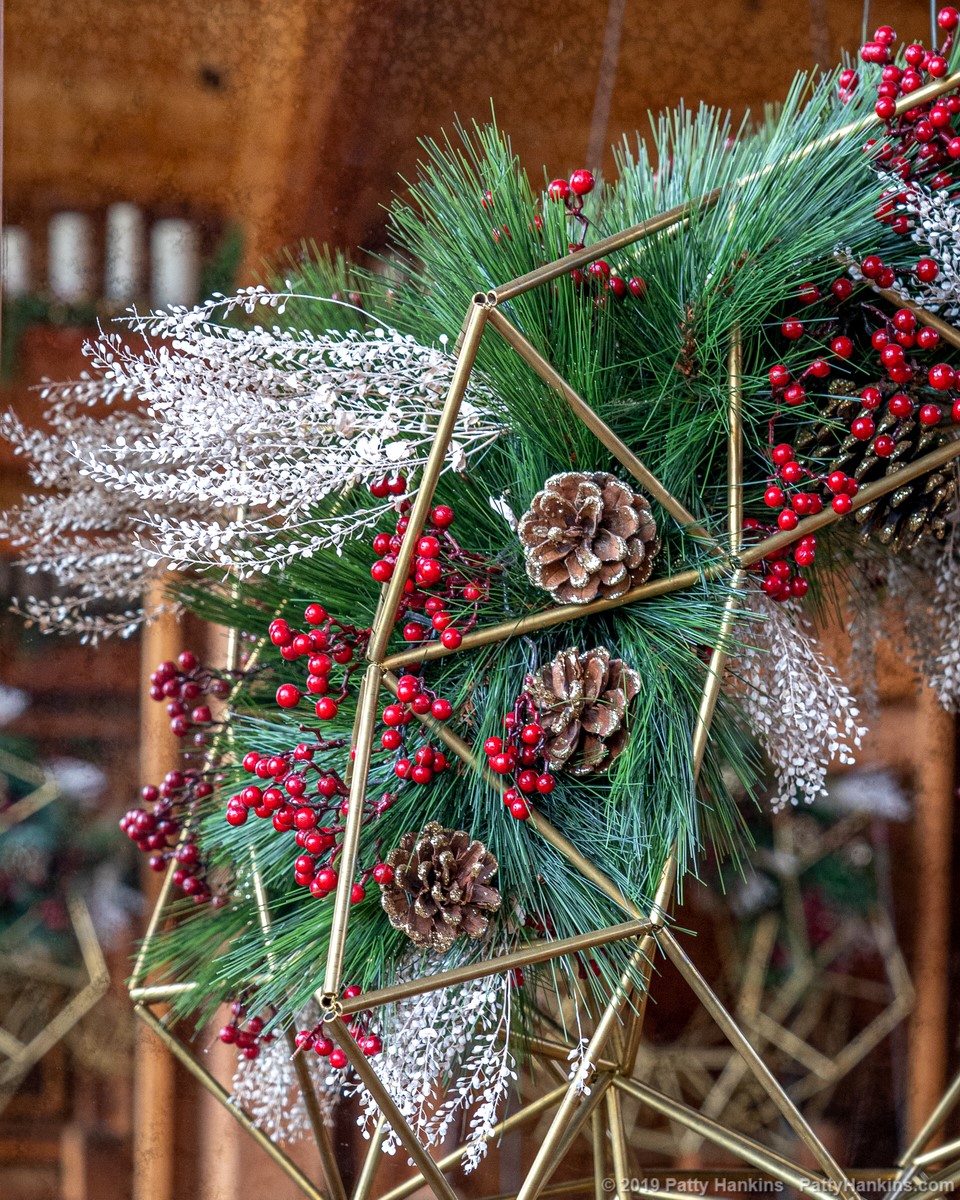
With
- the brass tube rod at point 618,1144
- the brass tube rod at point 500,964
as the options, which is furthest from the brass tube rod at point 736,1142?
the brass tube rod at point 500,964

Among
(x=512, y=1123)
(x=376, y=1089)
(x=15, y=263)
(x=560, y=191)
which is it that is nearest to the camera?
(x=376, y=1089)

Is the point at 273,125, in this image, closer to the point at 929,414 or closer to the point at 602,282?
the point at 602,282

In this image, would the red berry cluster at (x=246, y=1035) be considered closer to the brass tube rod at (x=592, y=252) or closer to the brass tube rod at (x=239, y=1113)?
the brass tube rod at (x=239, y=1113)

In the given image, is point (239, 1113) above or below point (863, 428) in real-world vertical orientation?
below

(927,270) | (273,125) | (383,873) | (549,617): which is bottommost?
(383,873)

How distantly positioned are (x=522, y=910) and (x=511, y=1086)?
43cm

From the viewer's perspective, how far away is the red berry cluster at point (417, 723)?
0.50 m

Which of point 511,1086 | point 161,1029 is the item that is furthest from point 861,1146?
point 161,1029

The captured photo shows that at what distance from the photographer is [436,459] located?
1.57ft

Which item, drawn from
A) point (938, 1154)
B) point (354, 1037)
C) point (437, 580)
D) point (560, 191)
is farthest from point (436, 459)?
point (938, 1154)

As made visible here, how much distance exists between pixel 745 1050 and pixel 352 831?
22cm

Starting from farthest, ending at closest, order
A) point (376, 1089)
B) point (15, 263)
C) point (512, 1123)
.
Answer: point (15, 263), point (512, 1123), point (376, 1089)

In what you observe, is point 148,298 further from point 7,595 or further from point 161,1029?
point 161,1029

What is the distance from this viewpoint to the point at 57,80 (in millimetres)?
853
